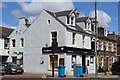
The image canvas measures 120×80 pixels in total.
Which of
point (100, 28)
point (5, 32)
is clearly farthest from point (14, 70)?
point (100, 28)

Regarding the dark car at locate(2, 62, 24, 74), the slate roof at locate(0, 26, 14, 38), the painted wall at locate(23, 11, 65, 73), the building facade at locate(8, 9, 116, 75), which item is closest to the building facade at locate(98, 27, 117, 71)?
the building facade at locate(8, 9, 116, 75)

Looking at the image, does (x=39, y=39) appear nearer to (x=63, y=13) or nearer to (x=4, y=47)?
(x=63, y=13)

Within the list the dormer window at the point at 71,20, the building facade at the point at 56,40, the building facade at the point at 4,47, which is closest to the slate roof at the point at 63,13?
the building facade at the point at 56,40

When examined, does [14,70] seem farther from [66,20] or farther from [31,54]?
[66,20]

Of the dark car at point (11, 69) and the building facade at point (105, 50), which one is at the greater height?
the building facade at point (105, 50)

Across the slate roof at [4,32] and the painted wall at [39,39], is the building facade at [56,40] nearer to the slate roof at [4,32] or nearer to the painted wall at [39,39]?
the painted wall at [39,39]

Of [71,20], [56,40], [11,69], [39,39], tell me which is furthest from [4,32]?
[56,40]

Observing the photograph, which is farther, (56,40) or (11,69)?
(56,40)

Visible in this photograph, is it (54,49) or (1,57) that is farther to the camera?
(1,57)

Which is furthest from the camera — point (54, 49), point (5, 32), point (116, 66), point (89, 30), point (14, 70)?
point (5, 32)

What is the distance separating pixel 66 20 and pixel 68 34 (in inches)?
82.9

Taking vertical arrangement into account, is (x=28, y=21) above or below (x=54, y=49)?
above

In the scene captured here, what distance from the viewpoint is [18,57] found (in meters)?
47.3

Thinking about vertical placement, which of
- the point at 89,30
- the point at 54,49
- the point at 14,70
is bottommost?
the point at 14,70
